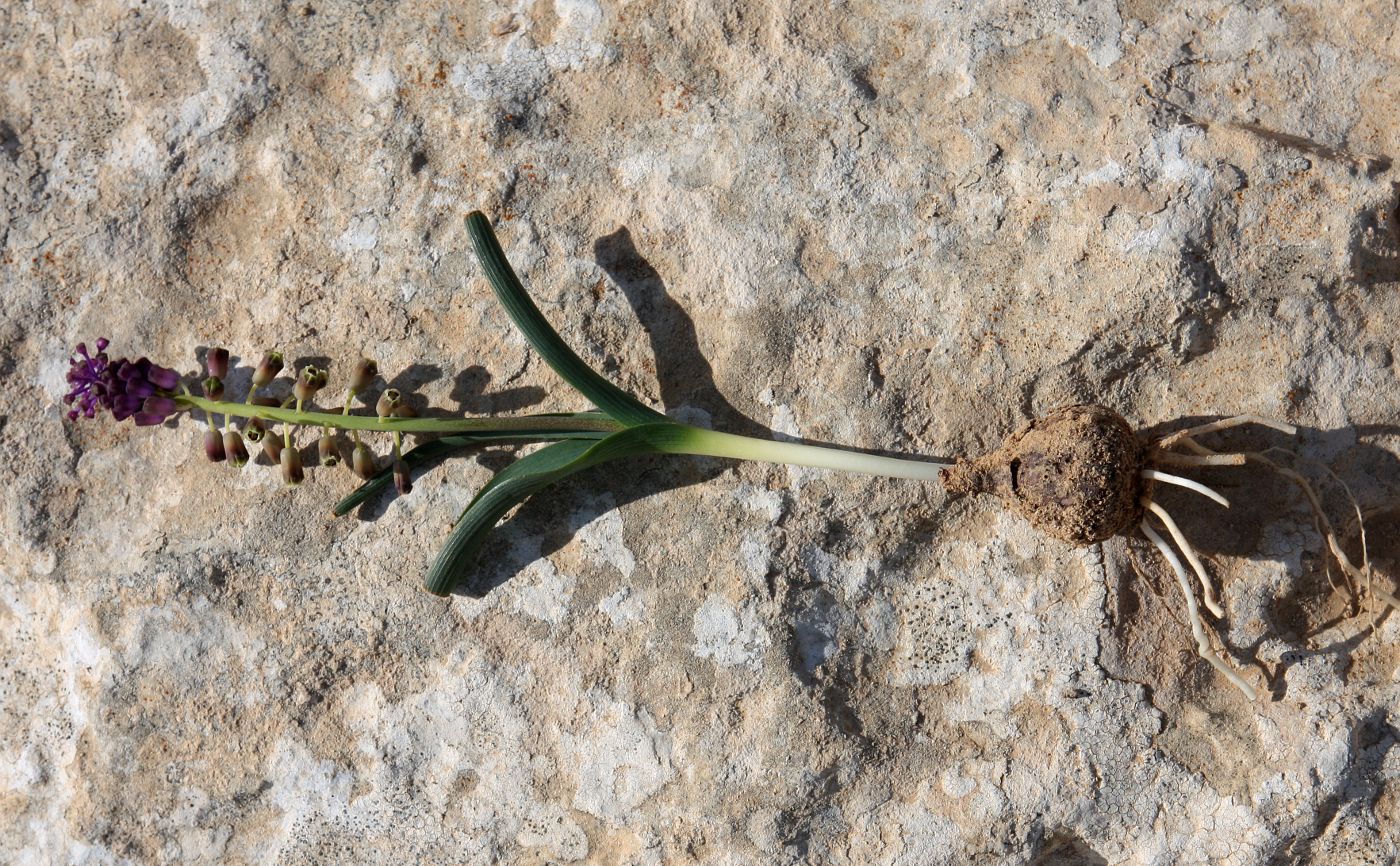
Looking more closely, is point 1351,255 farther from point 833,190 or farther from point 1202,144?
point 833,190

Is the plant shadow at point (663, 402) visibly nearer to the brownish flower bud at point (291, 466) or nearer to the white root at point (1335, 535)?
the brownish flower bud at point (291, 466)

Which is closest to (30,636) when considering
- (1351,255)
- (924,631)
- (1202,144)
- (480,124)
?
(480,124)

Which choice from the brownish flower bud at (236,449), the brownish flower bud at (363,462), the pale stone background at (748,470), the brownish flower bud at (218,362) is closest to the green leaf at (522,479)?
the pale stone background at (748,470)

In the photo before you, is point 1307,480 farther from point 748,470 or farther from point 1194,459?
point 748,470

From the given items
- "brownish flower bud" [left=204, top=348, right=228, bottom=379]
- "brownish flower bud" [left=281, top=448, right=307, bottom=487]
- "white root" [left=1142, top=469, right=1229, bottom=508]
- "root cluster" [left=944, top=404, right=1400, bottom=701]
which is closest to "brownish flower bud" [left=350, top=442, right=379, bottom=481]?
"brownish flower bud" [left=281, top=448, right=307, bottom=487]

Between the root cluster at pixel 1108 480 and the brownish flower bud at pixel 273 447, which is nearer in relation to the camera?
the root cluster at pixel 1108 480

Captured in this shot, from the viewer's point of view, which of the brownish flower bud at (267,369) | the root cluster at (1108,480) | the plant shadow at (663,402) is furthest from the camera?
the plant shadow at (663,402)

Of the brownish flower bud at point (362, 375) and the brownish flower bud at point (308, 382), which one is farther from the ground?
the brownish flower bud at point (308, 382)
